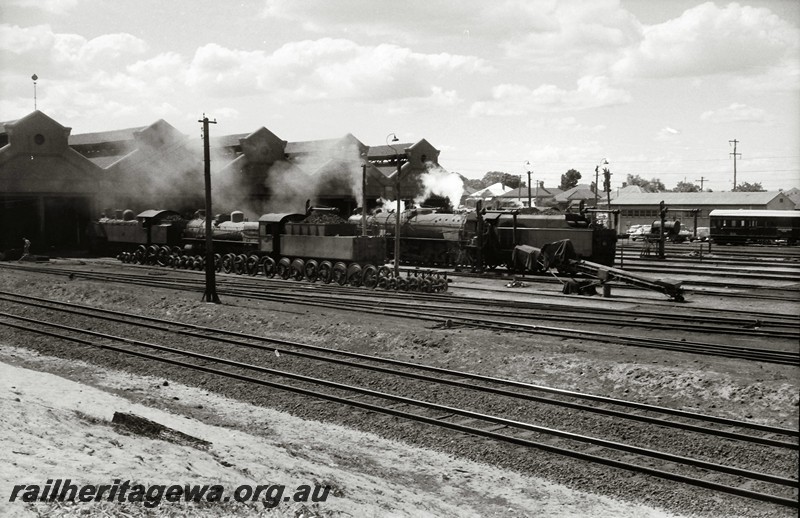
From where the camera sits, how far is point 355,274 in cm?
2941

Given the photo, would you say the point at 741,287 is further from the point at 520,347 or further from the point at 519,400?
the point at 519,400

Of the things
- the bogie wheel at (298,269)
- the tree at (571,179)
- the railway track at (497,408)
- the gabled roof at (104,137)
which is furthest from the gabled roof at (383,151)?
the tree at (571,179)

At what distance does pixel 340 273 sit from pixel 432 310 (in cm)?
857

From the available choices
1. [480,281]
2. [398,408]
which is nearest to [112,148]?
[480,281]

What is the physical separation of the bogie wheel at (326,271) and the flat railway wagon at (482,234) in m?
5.54

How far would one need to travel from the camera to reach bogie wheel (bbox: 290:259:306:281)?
104 feet

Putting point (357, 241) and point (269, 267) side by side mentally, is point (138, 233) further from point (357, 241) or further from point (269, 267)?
point (357, 241)

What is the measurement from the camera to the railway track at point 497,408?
947 cm

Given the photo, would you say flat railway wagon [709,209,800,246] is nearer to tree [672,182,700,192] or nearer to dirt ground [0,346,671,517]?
dirt ground [0,346,671,517]

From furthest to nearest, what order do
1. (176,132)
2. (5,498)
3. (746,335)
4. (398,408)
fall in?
(176,132) → (746,335) → (398,408) → (5,498)

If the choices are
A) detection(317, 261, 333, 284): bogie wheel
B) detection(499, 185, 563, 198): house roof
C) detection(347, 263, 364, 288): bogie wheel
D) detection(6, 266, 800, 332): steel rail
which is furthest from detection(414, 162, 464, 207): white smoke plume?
detection(499, 185, 563, 198): house roof

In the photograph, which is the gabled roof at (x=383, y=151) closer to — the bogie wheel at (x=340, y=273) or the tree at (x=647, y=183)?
the bogie wheel at (x=340, y=273)

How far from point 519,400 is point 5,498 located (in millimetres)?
8220

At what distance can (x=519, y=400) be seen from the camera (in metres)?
12.5
